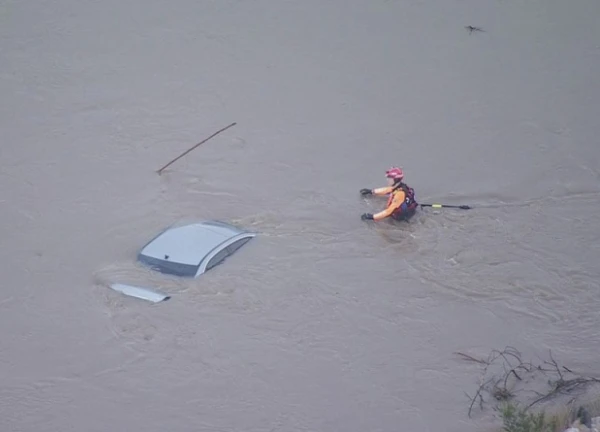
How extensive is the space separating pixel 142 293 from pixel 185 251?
0.68 m

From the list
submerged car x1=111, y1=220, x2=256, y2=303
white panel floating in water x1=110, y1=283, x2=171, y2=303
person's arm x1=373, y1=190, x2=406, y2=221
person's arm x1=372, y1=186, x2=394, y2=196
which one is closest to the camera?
white panel floating in water x1=110, y1=283, x2=171, y2=303

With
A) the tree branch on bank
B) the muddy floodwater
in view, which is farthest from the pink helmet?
the tree branch on bank

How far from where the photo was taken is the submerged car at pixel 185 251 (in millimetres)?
11625

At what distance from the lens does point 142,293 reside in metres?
11.5

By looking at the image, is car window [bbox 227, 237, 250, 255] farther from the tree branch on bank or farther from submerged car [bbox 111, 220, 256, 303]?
the tree branch on bank

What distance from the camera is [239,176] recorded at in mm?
13852

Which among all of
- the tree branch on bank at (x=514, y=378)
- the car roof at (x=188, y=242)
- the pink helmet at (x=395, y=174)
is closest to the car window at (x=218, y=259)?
the car roof at (x=188, y=242)

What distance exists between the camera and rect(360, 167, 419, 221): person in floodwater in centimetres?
1284

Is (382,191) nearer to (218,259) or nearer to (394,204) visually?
(394,204)

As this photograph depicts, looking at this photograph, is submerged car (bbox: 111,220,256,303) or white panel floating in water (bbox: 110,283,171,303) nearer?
white panel floating in water (bbox: 110,283,171,303)

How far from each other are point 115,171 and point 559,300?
5967mm

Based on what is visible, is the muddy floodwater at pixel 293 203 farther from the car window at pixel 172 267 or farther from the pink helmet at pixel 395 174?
the pink helmet at pixel 395 174

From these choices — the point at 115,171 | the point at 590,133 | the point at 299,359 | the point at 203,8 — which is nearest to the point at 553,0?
the point at 590,133

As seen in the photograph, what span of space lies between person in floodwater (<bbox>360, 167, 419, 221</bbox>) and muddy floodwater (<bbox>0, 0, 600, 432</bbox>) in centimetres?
22
